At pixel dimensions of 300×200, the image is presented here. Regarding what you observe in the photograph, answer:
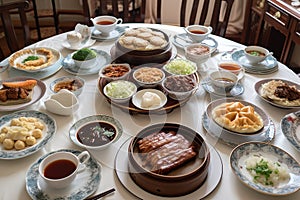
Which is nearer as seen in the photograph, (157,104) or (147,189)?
(147,189)

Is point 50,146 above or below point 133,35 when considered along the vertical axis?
below

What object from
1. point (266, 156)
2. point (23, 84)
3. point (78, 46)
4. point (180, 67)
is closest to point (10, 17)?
point (78, 46)

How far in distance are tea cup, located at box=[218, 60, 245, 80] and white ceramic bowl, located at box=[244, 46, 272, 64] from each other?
0.11m

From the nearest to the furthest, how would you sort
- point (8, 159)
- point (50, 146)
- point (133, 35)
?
point (8, 159), point (50, 146), point (133, 35)

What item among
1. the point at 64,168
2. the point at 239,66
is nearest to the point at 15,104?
the point at 64,168

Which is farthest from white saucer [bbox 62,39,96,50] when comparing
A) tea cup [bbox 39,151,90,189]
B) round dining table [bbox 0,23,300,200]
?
tea cup [bbox 39,151,90,189]

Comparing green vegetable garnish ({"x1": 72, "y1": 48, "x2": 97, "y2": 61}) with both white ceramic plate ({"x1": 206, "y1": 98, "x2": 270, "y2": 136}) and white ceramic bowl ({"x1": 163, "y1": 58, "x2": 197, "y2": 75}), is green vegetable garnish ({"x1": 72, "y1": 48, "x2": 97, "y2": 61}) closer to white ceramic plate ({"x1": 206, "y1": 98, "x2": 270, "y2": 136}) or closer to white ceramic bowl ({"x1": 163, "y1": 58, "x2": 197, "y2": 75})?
white ceramic bowl ({"x1": 163, "y1": 58, "x2": 197, "y2": 75})

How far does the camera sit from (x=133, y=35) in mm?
1975

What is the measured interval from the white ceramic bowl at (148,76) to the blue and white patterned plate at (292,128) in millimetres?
625

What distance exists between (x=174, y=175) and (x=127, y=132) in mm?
355

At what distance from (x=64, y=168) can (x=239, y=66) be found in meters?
1.16

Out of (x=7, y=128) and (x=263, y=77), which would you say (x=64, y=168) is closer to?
(x=7, y=128)

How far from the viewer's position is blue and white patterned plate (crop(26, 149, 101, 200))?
1.12 meters

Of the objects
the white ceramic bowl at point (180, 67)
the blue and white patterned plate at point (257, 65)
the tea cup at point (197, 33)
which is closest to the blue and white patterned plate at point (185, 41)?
the tea cup at point (197, 33)
